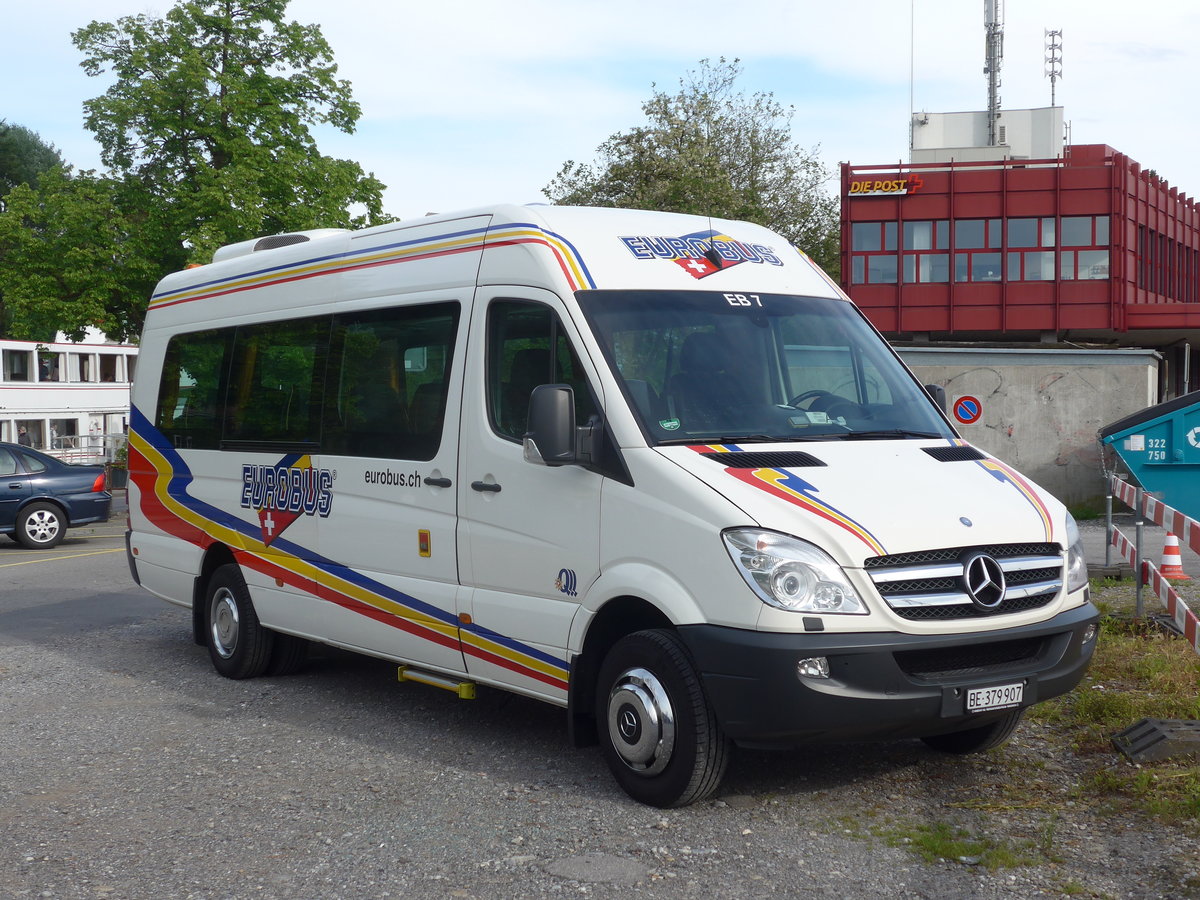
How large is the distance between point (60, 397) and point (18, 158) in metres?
17.2

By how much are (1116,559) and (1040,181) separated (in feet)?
105

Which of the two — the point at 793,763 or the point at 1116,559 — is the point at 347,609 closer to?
the point at 793,763

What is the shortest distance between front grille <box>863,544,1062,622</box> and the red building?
38651 mm

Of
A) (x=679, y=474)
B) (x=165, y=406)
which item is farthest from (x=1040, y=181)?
(x=679, y=474)

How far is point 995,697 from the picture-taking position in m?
5.36

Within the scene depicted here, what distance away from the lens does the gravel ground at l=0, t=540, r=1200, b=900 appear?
4.78 meters

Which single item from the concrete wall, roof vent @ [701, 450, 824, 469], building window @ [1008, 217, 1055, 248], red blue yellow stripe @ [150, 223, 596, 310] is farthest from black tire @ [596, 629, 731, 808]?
building window @ [1008, 217, 1055, 248]

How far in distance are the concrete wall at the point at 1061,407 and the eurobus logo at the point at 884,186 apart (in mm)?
22734

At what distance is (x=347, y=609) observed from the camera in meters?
7.58

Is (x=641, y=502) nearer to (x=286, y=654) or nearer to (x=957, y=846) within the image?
(x=957, y=846)

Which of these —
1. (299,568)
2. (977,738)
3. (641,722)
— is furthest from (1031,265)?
(641,722)

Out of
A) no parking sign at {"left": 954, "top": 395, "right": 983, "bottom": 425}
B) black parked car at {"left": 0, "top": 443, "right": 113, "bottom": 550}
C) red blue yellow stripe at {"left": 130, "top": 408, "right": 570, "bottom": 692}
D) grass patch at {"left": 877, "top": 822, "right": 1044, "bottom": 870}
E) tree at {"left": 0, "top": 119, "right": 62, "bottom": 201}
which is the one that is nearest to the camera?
grass patch at {"left": 877, "top": 822, "right": 1044, "bottom": 870}

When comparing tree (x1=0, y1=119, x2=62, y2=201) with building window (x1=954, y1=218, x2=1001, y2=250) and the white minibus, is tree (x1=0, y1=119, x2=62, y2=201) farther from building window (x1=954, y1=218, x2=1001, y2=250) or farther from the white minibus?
the white minibus

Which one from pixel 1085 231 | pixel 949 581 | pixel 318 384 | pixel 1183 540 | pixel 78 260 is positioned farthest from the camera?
pixel 1085 231
